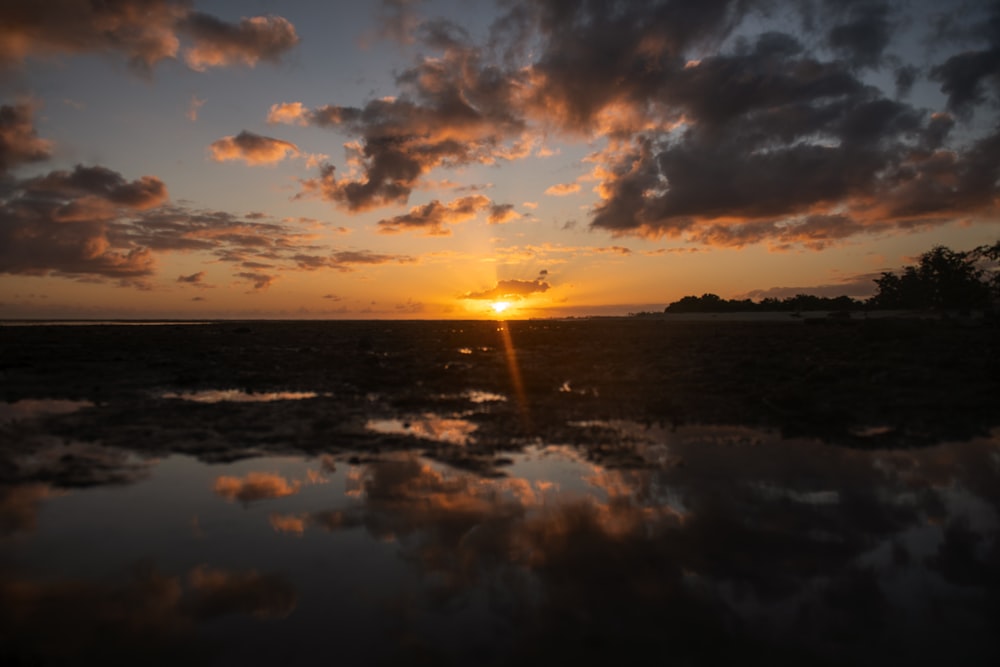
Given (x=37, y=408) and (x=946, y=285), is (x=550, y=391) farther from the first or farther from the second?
(x=946, y=285)

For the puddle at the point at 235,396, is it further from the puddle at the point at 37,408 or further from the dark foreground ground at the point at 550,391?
the puddle at the point at 37,408

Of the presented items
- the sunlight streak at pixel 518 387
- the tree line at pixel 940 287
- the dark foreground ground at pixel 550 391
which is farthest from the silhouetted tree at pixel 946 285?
the sunlight streak at pixel 518 387

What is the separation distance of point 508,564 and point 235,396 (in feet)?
44.4

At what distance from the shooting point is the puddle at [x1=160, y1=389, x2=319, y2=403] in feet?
51.0

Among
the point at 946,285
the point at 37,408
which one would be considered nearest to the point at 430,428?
the point at 37,408

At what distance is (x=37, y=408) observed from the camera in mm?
14039

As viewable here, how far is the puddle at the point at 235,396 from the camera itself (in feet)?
51.0

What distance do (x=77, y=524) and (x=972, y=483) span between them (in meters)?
12.0

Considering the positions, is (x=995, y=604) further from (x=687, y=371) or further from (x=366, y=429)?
(x=687, y=371)

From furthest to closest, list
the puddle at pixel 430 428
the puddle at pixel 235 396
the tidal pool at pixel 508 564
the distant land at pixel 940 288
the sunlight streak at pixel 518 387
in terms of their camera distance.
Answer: the distant land at pixel 940 288 < the puddle at pixel 235 396 < the sunlight streak at pixel 518 387 < the puddle at pixel 430 428 < the tidal pool at pixel 508 564

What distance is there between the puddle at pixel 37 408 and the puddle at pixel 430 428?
8139mm

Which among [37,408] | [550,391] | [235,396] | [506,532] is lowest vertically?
[550,391]

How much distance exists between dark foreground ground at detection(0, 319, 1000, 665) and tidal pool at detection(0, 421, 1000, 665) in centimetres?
3

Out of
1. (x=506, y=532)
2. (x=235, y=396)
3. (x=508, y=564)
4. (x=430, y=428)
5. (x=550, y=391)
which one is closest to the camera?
(x=508, y=564)
